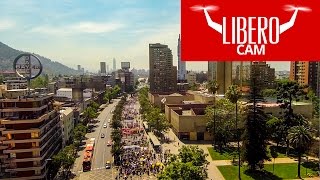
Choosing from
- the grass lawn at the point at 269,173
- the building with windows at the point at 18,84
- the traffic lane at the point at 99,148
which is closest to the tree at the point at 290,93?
the grass lawn at the point at 269,173

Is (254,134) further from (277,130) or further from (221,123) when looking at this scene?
(221,123)

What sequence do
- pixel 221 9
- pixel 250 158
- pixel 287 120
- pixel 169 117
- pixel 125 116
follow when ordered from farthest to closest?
pixel 125 116, pixel 169 117, pixel 287 120, pixel 250 158, pixel 221 9

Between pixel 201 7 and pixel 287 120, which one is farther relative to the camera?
pixel 287 120

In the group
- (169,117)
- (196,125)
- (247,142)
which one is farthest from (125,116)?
(247,142)

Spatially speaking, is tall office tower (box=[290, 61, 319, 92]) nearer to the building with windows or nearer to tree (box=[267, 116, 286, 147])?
tree (box=[267, 116, 286, 147])

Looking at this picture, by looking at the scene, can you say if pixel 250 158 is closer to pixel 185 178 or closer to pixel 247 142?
pixel 247 142

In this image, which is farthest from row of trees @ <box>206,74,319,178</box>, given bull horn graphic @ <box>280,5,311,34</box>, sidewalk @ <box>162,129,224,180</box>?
bull horn graphic @ <box>280,5,311,34</box>
